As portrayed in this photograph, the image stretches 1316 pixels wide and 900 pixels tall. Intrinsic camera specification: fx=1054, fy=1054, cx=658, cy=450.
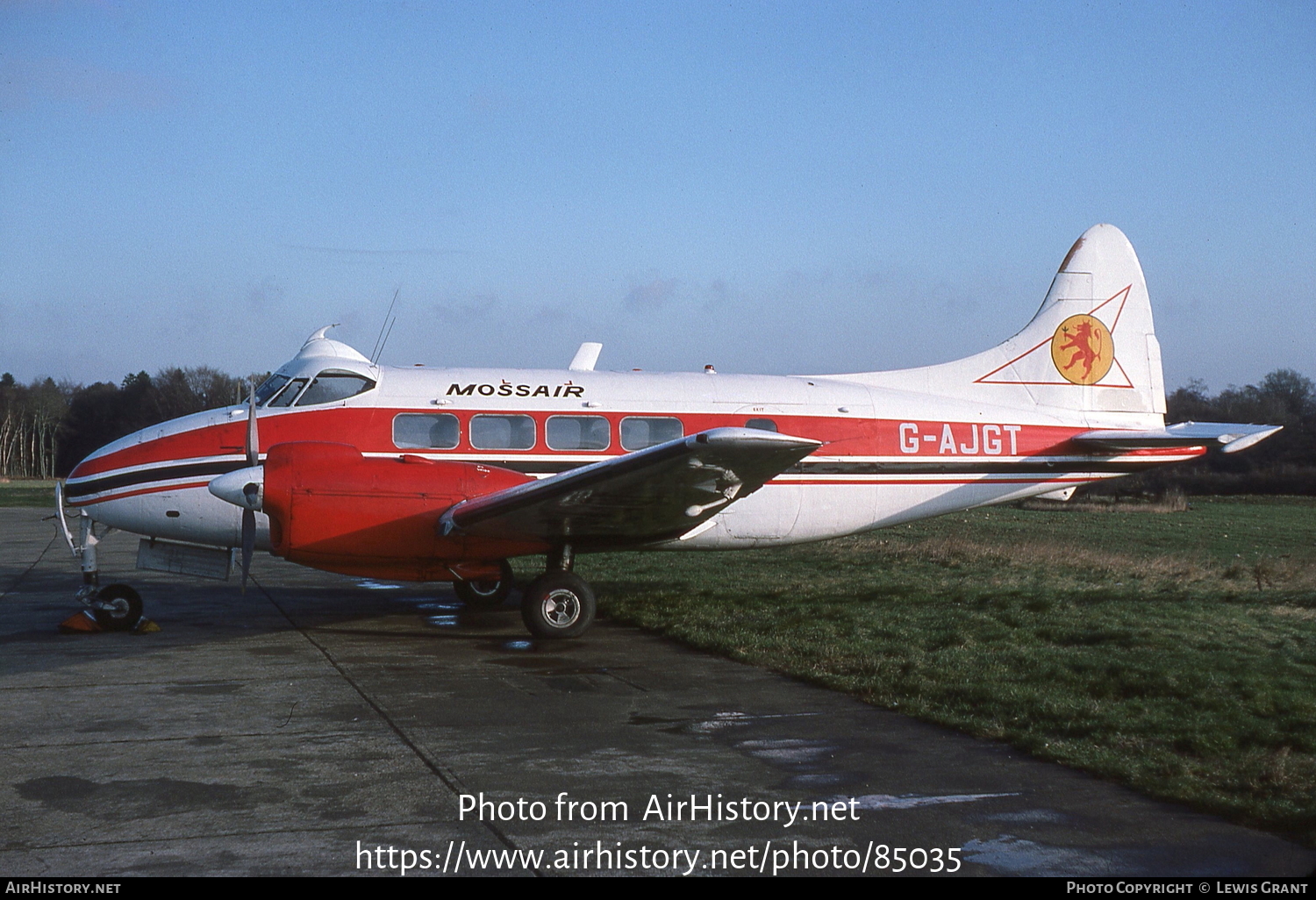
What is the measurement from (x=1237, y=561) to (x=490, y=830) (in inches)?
749

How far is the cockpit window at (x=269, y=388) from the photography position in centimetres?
1134

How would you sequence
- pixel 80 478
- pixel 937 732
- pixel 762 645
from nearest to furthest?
pixel 937 732 → pixel 762 645 → pixel 80 478

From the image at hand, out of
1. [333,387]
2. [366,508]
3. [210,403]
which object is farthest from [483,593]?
[210,403]

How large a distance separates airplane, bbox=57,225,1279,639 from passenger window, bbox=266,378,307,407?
0.02 meters

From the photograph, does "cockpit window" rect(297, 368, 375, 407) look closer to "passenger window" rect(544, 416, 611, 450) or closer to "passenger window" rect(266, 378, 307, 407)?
"passenger window" rect(266, 378, 307, 407)

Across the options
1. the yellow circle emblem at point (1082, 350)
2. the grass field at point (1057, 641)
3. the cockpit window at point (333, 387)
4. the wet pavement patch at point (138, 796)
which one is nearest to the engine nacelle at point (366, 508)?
the cockpit window at point (333, 387)

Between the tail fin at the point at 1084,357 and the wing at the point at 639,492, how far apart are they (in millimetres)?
4343

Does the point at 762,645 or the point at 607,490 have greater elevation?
the point at 607,490

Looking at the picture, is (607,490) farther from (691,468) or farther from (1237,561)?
(1237,561)

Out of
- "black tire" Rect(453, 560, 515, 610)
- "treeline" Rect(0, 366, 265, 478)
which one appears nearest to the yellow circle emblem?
"black tire" Rect(453, 560, 515, 610)

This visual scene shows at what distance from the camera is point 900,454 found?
12.5 meters

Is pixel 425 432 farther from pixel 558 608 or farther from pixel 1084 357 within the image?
pixel 1084 357
